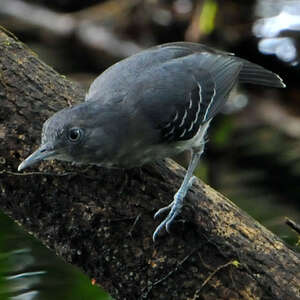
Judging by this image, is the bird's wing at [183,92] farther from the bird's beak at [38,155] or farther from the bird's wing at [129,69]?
the bird's beak at [38,155]

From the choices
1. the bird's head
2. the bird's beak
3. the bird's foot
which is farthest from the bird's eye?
the bird's foot

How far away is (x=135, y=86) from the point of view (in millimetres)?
4176

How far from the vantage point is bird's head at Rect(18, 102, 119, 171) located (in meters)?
3.67

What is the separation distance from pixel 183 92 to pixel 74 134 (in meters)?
0.79

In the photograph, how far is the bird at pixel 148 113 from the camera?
3.75 metres

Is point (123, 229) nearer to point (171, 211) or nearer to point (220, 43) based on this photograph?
point (171, 211)

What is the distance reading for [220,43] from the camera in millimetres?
8766

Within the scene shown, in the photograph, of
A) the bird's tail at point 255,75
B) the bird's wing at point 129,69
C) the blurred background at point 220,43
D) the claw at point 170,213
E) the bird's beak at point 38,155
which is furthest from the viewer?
the blurred background at point 220,43

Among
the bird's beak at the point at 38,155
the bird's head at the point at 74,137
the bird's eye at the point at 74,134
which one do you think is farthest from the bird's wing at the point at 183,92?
the bird's beak at the point at 38,155

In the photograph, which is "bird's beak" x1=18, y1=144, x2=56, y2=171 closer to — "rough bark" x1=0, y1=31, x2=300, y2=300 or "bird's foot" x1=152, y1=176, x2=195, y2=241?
A: "rough bark" x1=0, y1=31, x2=300, y2=300

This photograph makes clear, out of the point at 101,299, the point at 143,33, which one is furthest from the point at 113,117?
the point at 143,33

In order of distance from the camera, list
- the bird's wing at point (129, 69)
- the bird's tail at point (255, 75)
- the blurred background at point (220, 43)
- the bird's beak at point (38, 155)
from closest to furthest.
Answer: the bird's beak at point (38, 155) → the bird's wing at point (129, 69) → the bird's tail at point (255, 75) → the blurred background at point (220, 43)

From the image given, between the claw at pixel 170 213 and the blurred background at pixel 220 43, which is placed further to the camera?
the blurred background at pixel 220 43

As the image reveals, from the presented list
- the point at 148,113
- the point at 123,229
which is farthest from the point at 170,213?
the point at 148,113
